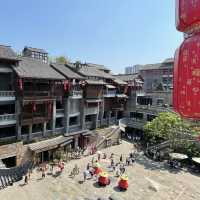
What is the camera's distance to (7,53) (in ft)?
106

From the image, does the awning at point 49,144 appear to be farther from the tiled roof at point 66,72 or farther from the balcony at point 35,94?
the tiled roof at point 66,72

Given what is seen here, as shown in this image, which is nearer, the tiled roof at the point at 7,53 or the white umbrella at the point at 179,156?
the tiled roof at the point at 7,53

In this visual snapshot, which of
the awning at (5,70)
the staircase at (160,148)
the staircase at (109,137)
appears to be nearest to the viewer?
the awning at (5,70)

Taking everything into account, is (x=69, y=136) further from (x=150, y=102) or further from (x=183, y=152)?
(x=150, y=102)

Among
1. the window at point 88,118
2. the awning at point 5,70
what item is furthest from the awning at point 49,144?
the awning at point 5,70

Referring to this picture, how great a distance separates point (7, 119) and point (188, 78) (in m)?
28.8

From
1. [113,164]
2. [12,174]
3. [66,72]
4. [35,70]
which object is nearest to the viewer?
[12,174]

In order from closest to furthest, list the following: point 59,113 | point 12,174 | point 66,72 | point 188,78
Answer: point 188,78
point 12,174
point 59,113
point 66,72

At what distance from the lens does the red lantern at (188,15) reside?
680 centimetres

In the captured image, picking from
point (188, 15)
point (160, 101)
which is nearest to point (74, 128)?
point (160, 101)

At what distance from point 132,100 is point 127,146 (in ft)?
45.7

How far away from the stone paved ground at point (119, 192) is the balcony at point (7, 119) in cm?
779

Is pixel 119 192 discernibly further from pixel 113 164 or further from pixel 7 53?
pixel 7 53

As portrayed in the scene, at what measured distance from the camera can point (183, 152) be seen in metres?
39.6
